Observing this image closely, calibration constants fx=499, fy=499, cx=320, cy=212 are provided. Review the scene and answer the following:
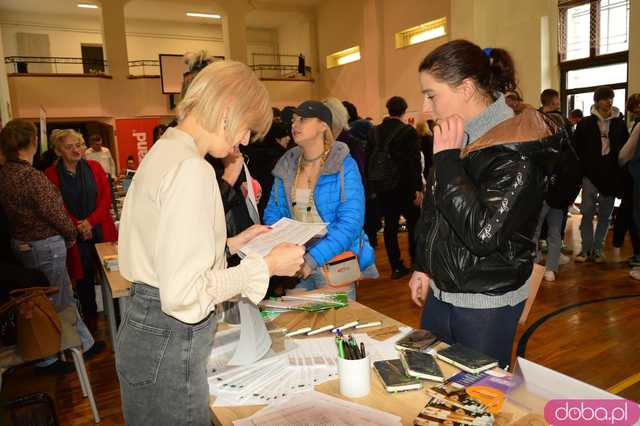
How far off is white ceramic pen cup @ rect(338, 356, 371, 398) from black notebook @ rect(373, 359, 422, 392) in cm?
6

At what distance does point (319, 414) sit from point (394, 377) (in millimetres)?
223

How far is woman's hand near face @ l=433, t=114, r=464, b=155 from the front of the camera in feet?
4.38

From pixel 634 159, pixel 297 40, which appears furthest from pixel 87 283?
pixel 297 40

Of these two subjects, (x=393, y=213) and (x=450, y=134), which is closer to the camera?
(x=450, y=134)

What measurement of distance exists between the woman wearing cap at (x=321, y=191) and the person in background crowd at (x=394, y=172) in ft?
7.76

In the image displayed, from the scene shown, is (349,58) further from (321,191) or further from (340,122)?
(321,191)

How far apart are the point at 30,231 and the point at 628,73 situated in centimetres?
826

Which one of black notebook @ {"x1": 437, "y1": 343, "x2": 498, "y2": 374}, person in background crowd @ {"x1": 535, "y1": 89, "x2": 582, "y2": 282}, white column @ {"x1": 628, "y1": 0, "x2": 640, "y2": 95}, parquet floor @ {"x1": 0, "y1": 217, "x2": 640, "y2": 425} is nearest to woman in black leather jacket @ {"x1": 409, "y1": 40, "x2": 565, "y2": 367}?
black notebook @ {"x1": 437, "y1": 343, "x2": 498, "y2": 374}

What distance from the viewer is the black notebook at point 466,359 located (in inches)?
48.4

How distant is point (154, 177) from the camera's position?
1008mm

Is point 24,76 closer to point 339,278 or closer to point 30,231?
point 30,231

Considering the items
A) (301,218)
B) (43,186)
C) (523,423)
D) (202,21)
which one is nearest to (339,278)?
(301,218)

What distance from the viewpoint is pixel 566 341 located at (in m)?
3.17

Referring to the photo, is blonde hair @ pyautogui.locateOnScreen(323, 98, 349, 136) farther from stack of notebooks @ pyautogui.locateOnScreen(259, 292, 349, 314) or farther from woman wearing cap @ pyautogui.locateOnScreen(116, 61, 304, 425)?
woman wearing cap @ pyautogui.locateOnScreen(116, 61, 304, 425)
